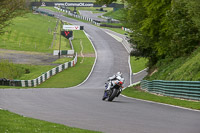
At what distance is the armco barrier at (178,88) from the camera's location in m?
19.6

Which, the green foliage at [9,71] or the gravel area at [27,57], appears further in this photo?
the gravel area at [27,57]

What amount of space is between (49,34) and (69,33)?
5.33 m

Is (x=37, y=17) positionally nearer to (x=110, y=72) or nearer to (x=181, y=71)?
(x=110, y=72)

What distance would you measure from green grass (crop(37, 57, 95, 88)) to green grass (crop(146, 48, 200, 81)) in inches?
595

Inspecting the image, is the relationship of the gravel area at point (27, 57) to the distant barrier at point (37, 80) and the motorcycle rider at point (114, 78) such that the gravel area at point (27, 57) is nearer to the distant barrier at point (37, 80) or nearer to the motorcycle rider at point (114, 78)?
the distant barrier at point (37, 80)

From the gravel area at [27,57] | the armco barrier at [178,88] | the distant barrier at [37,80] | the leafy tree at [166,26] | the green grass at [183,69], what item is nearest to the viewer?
the armco barrier at [178,88]

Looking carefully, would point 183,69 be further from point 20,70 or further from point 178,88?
point 20,70

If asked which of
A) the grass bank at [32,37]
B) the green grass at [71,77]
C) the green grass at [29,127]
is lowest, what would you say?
the green grass at [71,77]

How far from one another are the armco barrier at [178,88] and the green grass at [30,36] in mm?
41040

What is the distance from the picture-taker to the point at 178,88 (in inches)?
866

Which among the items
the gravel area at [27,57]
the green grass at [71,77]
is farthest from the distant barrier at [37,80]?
the gravel area at [27,57]

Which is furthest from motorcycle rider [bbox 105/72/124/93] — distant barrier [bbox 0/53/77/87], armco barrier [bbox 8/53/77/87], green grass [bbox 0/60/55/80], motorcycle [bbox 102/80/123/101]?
green grass [bbox 0/60/55/80]

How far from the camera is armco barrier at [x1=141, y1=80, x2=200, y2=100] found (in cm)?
1964

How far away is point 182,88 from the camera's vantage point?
21.3m
